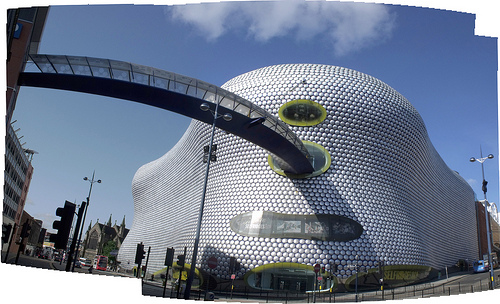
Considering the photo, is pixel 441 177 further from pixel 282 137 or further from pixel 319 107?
pixel 282 137

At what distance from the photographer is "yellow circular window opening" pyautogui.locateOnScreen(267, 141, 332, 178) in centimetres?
2516

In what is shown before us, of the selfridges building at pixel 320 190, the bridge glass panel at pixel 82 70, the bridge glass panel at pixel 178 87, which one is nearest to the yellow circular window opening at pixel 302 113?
the selfridges building at pixel 320 190

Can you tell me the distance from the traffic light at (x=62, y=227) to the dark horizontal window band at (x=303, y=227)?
19177mm

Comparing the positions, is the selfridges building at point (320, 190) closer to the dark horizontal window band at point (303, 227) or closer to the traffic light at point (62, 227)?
the dark horizontal window band at point (303, 227)

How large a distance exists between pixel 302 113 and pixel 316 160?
3472 millimetres

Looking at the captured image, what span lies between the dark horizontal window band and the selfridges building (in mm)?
62

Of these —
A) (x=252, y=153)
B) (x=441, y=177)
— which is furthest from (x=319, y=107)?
(x=441, y=177)

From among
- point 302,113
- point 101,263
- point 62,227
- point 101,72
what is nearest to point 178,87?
point 101,72

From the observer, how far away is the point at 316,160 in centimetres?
2550

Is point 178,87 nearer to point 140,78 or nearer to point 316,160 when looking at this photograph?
point 140,78

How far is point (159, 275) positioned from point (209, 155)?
23.6 metres

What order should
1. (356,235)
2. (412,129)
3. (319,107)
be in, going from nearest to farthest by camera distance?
(356,235)
(319,107)
(412,129)

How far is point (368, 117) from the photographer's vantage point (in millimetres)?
26422

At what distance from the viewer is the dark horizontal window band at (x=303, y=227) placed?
922 inches
